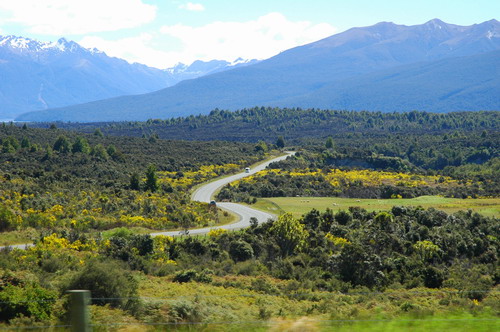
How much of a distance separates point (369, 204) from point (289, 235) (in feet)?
77.5

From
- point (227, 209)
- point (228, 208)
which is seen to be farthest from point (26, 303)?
point (228, 208)

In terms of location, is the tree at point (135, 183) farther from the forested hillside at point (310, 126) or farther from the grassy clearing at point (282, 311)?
the forested hillside at point (310, 126)

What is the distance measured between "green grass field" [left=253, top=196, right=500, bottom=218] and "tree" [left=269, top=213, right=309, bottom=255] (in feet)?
45.8

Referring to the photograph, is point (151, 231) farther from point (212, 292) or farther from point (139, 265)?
point (212, 292)

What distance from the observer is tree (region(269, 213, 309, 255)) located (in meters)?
31.6

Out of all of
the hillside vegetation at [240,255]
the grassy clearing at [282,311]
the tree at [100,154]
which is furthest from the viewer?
the tree at [100,154]

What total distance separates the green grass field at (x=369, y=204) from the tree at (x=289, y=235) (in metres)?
13.9

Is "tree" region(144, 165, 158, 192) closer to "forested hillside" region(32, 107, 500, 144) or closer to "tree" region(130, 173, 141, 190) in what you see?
"tree" region(130, 173, 141, 190)

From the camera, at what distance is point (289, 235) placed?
31719mm

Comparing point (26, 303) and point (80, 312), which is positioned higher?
point (80, 312)

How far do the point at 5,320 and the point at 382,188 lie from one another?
58.9 m

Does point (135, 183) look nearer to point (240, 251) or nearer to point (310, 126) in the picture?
point (240, 251)

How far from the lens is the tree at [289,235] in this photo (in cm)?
3159

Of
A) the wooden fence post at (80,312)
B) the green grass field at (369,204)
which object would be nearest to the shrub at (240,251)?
the green grass field at (369,204)
